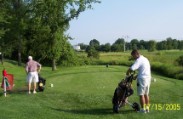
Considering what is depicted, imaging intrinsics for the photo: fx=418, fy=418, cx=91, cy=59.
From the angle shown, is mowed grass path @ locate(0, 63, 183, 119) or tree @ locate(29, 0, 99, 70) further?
tree @ locate(29, 0, 99, 70)

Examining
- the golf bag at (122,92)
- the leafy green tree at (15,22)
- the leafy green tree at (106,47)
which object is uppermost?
the leafy green tree at (15,22)

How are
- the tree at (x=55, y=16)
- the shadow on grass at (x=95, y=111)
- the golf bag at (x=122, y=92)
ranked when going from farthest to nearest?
the tree at (x=55, y=16) < the shadow on grass at (x=95, y=111) < the golf bag at (x=122, y=92)

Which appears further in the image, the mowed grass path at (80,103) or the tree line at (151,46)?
the tree line at (151,46)

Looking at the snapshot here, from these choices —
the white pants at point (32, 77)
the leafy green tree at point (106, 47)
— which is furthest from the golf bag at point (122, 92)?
the leafy green tree at point (106, 47)

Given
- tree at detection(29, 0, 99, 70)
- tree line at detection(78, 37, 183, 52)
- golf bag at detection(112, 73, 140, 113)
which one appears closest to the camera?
golf bag at detection(112, 73, 140, 113)

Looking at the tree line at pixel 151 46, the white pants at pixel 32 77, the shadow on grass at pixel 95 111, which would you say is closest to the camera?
the shadow on grass at pixel 95 111

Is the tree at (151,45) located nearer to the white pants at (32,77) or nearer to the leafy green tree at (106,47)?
the leafy green tree at (106,47)

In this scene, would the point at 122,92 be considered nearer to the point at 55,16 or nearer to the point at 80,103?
the point at 80,103

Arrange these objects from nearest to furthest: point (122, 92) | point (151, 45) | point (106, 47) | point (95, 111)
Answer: point (122, 92) < point (95, 111) < point (151, 45) < point (106, 47)

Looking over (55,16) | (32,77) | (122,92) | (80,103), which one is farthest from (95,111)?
(55,16)

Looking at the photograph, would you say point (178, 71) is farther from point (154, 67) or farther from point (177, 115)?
point (177, 115)

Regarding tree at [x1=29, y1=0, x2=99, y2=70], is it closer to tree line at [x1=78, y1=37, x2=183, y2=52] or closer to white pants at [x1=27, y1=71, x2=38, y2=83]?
white pants at [x1=27, y1=71, x2=38, y2=83]

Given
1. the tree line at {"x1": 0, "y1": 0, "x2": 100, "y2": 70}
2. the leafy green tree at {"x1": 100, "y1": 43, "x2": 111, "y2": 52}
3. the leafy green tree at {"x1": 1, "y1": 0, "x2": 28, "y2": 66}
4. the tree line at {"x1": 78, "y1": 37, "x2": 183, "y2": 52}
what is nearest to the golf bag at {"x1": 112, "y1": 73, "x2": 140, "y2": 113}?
the tree line at {"x1": 0, "y1": 0, "x2": 100, "y2": 70}

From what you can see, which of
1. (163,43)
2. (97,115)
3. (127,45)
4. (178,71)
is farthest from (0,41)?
(127,45)
